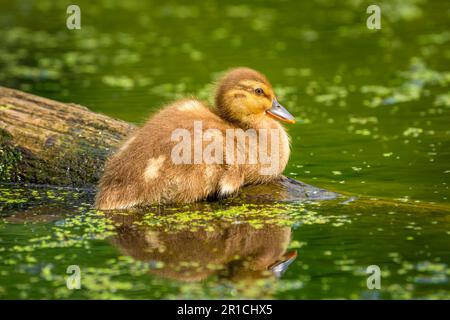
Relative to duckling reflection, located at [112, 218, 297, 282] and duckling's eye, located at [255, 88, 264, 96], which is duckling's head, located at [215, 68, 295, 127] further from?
duckling reflection, located at [112, 218, 297, 282]

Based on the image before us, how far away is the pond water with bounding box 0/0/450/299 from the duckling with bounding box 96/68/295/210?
17cm

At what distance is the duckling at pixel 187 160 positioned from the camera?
797 centimetres

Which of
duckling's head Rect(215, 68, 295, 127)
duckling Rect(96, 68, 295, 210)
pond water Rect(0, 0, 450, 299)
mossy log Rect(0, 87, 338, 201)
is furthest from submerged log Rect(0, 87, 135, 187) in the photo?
duckling's head Rect(215, 68, 295, 127)

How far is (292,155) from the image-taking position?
34.5ft

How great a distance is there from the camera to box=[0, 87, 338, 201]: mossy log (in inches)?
355

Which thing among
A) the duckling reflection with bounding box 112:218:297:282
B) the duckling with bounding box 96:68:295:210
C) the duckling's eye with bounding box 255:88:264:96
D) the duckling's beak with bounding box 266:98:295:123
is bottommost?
the duckling reflection with bounding box 112:218:297:282

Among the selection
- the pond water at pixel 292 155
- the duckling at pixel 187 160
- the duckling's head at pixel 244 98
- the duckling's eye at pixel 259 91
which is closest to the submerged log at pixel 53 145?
the pond water at pixel 292 155

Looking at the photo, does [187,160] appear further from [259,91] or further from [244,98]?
[259,91]

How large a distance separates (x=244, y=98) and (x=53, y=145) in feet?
5.97

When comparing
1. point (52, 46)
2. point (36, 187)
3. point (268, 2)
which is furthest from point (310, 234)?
point (268, 2)

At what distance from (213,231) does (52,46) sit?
35.1 feet

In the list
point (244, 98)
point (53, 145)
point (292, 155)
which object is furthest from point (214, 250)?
point (292, 155)

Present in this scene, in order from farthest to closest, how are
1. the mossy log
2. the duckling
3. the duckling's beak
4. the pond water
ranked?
the mossy log < the duckling's beak < the duckling < the pond water
